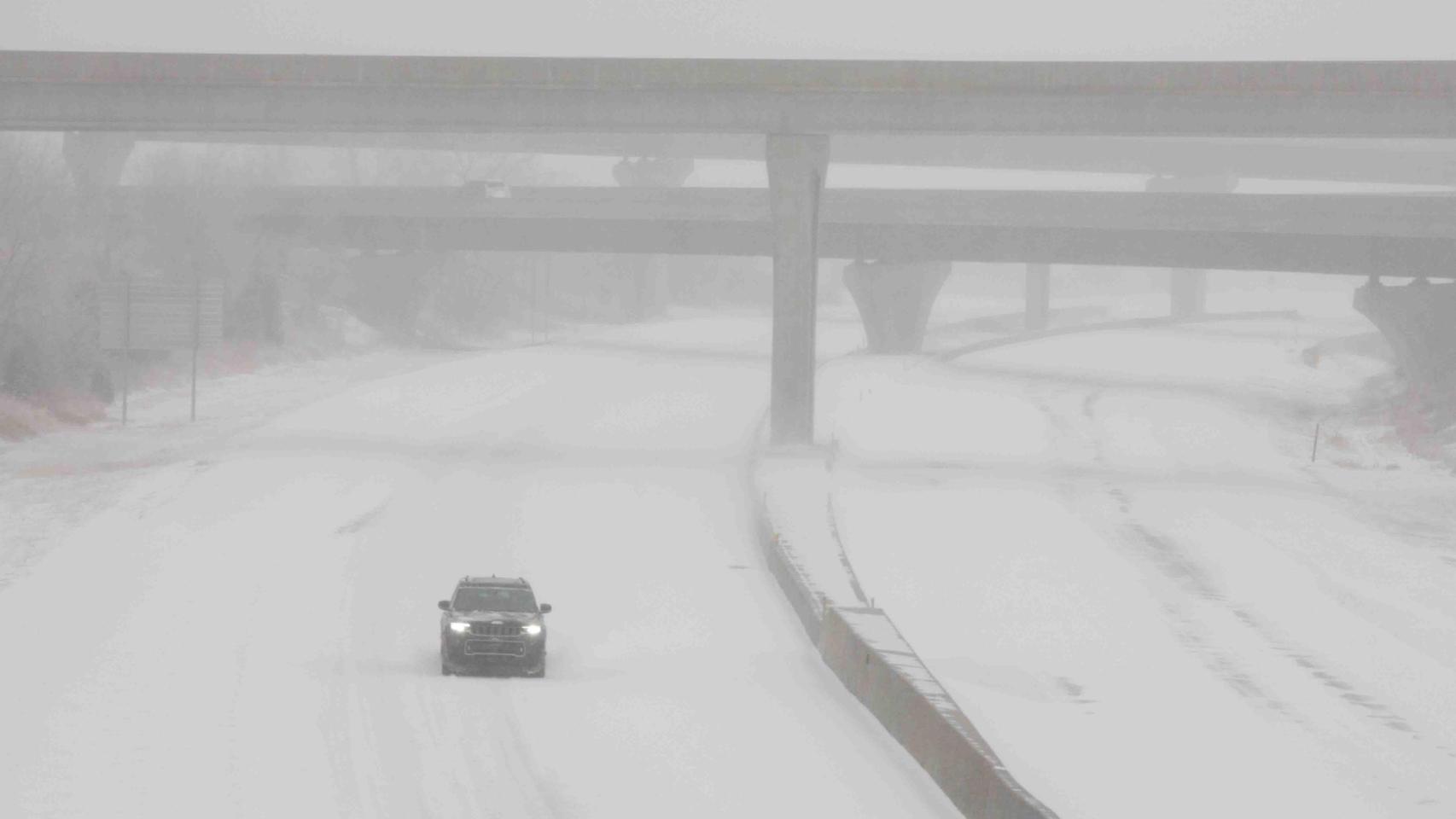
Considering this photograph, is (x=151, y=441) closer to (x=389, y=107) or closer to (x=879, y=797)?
(x=389, y=107)

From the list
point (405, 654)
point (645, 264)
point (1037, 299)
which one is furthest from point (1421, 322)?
point (645, 264)

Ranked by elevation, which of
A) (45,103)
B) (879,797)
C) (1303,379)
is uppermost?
(45,103)

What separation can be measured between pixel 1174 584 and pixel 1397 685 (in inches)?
293

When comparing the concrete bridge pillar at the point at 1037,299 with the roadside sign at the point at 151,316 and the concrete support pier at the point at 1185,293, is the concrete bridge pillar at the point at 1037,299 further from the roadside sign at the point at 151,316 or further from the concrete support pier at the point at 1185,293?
the roadside sign at the point at 151,316

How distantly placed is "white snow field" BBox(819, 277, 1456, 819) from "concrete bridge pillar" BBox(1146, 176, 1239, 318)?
261 ft

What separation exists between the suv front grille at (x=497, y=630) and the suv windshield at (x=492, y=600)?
0.31 metres

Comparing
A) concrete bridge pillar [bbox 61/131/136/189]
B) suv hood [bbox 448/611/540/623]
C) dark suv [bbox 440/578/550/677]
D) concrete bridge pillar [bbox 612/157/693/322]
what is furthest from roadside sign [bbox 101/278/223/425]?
concrete bridge pillar [bbox 612/157/693/322]

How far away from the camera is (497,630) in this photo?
2323 cm

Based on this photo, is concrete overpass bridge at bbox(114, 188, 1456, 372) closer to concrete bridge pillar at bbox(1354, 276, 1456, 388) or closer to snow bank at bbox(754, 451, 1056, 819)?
concrete bridge pillar at bbox(1354, 276, 1456, 388)

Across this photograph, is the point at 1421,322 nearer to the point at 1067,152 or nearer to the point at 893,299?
the point at 893,299

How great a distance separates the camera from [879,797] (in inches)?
709

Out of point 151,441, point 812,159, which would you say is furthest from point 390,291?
point 812,159

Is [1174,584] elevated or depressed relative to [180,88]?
depressed

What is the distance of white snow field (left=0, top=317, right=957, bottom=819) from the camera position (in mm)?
18109
